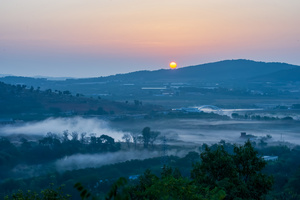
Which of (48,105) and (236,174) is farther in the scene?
(48,105)

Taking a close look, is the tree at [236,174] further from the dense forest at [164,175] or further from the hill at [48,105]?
the hill at [48,105]

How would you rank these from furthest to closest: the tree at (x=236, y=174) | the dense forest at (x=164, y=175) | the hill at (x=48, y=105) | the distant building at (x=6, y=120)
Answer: the hill at (x=48, y=105) < the distant building at (x=6, y=120) < the tree at (x=236, y=174) < the dense forest at (x=164, y=175)

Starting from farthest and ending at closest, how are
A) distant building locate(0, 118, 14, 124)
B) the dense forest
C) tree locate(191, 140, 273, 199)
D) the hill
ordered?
1. the hill
2. distant building locate(0, 118, 14, 124)
3. tree locate(191, 140, 273, 199)
4. the dense forest

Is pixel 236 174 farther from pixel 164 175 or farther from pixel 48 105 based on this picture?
pixel 48 105

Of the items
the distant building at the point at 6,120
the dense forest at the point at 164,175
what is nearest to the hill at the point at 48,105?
the distant building at the point at 6,120

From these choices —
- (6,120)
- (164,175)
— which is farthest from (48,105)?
(164,175)

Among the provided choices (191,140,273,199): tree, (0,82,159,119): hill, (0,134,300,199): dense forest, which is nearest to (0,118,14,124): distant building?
(0,82,159,119): hill

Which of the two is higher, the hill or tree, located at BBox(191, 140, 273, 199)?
tree, located at BBox(191, 140, 273, 199)

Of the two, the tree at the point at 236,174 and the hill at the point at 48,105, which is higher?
the tree at the point at 236,174

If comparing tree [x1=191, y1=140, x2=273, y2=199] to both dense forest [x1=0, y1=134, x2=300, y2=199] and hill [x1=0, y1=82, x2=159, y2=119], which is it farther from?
hill [x1=0, y1=82, x2=159, y2=119]

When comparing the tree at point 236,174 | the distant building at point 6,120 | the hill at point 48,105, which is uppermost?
the tree at point 236,174

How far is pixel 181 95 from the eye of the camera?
15800cm

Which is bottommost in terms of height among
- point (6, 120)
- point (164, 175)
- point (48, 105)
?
point (6, 120)

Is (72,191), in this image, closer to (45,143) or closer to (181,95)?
(45,143)
